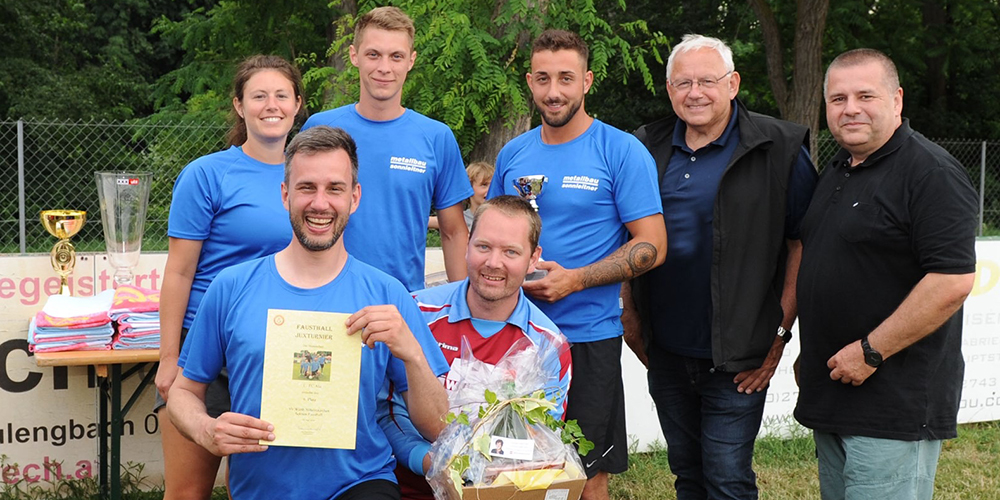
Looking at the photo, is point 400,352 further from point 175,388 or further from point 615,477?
point 615,477

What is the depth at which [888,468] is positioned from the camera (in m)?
3.06

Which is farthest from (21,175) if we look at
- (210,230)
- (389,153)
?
(389,153)

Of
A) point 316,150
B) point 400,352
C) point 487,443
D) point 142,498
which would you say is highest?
point 316,150

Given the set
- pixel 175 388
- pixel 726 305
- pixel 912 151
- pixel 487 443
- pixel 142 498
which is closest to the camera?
pixel 487 443

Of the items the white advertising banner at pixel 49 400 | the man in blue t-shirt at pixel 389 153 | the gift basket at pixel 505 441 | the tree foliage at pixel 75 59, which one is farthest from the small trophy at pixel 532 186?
the tree foliage at pixel 75 59

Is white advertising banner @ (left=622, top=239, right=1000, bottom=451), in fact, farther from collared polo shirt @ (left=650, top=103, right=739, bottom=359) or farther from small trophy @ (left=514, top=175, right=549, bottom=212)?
small trophy @ (left=514, top=175, right=549, bottom=212)

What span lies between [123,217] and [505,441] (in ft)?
11.6

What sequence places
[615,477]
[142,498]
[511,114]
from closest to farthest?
[142,498]
[615,477]
[511,114]

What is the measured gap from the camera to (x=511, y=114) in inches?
300

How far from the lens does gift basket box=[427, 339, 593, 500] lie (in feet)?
7.91

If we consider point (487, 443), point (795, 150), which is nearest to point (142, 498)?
point (487, 443)

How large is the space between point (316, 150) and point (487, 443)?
0.96m

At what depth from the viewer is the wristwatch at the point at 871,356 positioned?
300cm

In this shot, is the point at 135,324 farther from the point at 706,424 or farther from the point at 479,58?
the point at 479,58
